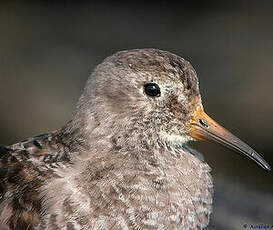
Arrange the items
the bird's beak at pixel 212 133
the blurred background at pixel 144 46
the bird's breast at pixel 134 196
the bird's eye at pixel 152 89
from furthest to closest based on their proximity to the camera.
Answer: the blurred background at pixel 144 46
the bird's beak at pixel 212 133
the bird's eye at pixel 152 89
the bird's breast at pixel 134 196

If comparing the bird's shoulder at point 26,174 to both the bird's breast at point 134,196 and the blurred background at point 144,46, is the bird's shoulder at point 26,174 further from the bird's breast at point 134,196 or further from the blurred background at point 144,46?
the blurred background at point 144,46

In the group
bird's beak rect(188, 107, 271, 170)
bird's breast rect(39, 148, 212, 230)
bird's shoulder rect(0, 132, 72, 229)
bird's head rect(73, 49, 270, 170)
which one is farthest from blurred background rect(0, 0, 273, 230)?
bird's shoulder rect(0, 132, 72, 229)

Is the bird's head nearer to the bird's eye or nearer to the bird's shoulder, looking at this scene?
the bird's eye

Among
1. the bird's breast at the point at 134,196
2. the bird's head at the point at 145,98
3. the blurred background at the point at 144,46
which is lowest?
the blurred background at the point at 144,46

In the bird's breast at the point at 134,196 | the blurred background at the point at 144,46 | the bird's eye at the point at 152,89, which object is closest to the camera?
the bird's breast at the point at 134,196

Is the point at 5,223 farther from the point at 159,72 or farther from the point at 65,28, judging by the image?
the point at 65,28

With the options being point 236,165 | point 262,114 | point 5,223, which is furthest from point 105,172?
point 262,114

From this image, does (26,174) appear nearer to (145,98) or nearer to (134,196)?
(134,196)

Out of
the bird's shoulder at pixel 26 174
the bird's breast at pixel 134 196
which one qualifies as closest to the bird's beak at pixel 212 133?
the bird's breast at pixel 134 196
